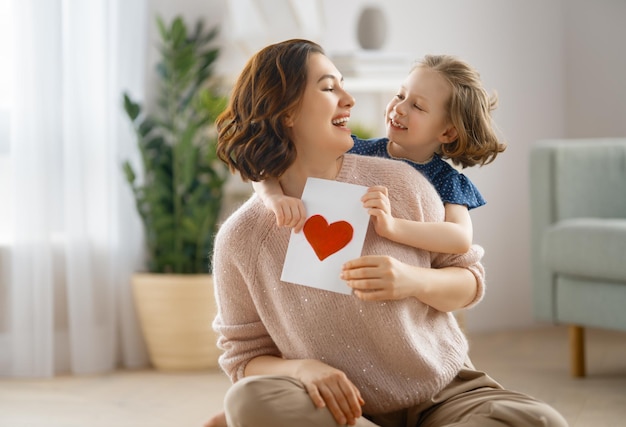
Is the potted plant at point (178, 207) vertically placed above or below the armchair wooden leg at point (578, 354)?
above


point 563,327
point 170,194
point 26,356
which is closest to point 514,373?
point 563,327

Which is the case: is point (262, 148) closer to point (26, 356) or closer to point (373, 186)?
point (373, 186)

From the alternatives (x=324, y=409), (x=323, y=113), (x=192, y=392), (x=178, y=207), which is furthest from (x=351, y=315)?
(x=178, y=207)

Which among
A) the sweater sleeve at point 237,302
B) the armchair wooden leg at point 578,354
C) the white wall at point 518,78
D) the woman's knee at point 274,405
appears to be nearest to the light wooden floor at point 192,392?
the armchair wooden leg at point 578,354

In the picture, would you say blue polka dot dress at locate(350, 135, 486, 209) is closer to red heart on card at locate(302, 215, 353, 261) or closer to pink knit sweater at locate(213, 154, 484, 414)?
pink knit sweater at locate(213, 154, 484, 414)

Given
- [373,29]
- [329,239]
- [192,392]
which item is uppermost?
[373,29]

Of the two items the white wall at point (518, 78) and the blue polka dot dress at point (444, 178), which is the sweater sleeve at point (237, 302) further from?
the white wall at point (518, 78)

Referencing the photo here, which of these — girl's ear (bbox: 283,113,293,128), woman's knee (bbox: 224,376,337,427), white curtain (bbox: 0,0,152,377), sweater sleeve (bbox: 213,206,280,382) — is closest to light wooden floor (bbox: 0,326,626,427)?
white curtain (bbox: 0,0,152,377)

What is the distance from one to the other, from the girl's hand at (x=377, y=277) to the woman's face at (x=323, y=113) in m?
0.20

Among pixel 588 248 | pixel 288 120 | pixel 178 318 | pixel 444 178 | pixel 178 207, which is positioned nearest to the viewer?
pixel 288 120

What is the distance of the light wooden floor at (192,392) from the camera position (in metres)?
2.46

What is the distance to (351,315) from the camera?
145 centimetres

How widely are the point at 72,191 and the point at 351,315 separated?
1.88 m

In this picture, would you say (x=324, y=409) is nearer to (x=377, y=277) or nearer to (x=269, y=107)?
(x=377, y=277)
